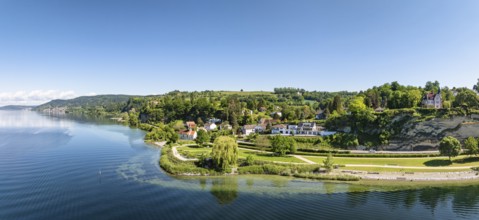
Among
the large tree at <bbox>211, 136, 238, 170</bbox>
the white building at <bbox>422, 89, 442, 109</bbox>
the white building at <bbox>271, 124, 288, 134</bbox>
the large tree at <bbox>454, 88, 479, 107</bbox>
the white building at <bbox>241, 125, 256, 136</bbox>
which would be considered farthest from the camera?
the white building at <bbox>241, 125, 256, 136</bbox>

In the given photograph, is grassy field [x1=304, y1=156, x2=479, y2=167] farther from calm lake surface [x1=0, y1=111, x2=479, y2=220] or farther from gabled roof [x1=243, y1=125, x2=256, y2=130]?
gabled roof [x1=243, y1=125, x2=256, y2=130]

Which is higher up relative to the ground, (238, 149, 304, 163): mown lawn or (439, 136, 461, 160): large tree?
(439, 136, 461, 160): large tree

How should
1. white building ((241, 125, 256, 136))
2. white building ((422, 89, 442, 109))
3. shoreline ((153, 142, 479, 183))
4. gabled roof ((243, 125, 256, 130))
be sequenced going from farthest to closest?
1. gabled roof ((243, 125, 256, 130))
2. white building ((241, 125, 256, 136))
3. white building ((422, 89, 442, 109))
4. shoreline ((153, 142, 479, 183))

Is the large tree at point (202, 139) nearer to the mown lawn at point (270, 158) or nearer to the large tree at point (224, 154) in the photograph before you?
the mown lawn at point (270, 158)

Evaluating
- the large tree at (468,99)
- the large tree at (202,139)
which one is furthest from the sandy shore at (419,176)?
the large tree at (202,139)

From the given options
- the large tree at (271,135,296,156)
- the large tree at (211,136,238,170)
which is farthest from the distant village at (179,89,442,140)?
the large tree at (211,136,238,170)

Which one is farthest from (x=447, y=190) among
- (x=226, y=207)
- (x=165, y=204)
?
(x=165, y=204)

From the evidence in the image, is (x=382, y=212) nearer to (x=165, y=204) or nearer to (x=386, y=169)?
(x=386, y=169)
